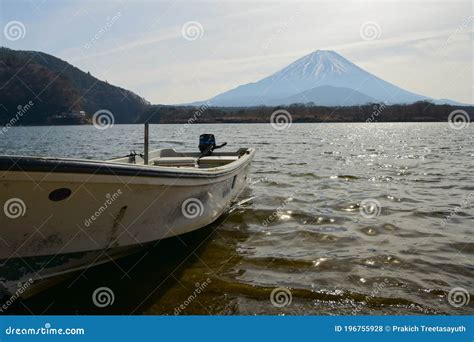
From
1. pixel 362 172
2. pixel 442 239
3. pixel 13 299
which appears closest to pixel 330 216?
pixel 442 239

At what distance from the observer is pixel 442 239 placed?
25.3 ft

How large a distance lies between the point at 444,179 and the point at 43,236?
48.0 feet

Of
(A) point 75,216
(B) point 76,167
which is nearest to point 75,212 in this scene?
(A) point 75,216

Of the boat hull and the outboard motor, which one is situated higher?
the outboard motor

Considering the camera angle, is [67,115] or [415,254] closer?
[415,254]

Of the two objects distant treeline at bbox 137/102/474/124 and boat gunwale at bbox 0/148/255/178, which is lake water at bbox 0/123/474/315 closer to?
boat gunwale at bbox 0/148/255/178

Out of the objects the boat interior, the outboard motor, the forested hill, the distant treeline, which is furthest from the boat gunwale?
the distant treeline

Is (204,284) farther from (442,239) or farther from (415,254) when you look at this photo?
(442,239)

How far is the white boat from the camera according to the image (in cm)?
458

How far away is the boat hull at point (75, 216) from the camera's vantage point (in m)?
4.64

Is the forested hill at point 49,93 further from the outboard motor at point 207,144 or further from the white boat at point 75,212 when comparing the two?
the white boat at point 75,212

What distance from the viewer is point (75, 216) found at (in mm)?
5082

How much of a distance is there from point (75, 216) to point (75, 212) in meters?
0.07

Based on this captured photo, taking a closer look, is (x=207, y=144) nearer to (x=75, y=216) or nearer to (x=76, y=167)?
(x=75, y=216)
